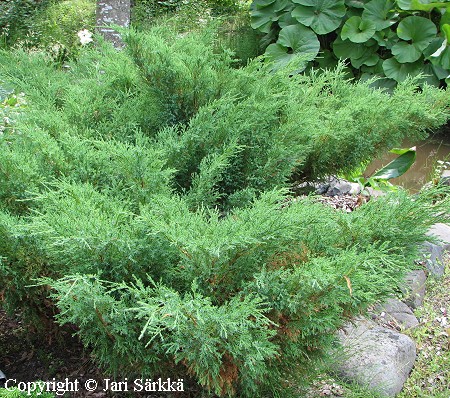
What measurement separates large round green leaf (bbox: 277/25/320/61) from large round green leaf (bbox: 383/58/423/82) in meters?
0.79

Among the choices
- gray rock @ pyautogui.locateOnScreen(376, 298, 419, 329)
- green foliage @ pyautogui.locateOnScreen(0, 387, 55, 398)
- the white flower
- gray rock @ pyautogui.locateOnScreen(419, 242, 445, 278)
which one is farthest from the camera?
the white flower

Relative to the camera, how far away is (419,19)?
223 inches

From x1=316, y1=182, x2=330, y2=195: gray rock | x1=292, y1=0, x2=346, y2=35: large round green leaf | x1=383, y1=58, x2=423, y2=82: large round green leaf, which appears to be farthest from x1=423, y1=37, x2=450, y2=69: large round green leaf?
x1=316, y1=182, x2=330, y2=195: gray rock

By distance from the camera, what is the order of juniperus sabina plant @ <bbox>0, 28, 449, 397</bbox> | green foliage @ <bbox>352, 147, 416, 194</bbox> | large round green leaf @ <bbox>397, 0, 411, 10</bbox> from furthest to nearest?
large round green leaf @ <bbox>397, 0, 411, 10</bbox> → green foliage @ <bbox>352, 147, 416, 194</bbox> → juniperus sabina plant @ <bbox>0, 28, 449, 397</bbox>

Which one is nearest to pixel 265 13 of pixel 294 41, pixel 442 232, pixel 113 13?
pixel 294 41

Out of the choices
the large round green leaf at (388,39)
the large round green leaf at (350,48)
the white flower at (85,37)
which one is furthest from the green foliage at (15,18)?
the large round green leaf at (388,39)

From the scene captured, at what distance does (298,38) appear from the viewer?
5.97 metres

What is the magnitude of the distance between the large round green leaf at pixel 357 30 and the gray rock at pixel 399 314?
3593 mm

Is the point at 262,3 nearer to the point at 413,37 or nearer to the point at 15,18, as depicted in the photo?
the point at 413,37

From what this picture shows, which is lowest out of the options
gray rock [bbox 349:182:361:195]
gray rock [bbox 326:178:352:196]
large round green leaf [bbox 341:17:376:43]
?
gray rock [bbox 349:182:361:195]

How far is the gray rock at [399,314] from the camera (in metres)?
2.90

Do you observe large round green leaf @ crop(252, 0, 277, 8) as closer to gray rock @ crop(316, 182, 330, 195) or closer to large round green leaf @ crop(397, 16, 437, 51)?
large round green leaf @ crop(397, 16, 437, 51)

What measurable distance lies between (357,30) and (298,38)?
62cm

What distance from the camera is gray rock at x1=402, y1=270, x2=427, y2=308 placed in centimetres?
305
